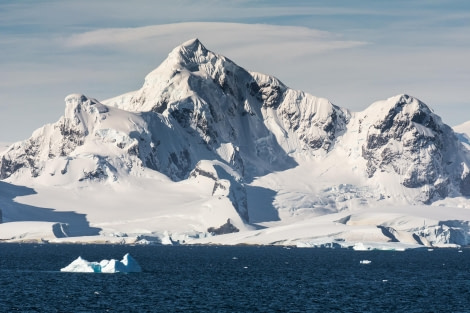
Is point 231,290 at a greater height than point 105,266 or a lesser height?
lesser

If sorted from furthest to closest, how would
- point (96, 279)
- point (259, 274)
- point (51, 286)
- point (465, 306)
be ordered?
point (259, 274) < point (96, 279) < point (51, 286) < point (465, 306)

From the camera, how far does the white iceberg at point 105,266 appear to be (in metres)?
178

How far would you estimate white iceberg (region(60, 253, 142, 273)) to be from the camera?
585 feet

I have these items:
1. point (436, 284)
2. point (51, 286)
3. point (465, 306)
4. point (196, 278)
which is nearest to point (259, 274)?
point (196, 278)

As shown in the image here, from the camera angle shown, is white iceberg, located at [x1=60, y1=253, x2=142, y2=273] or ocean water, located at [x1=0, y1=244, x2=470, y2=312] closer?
ocean water, located at [x1=0, y1=244, x2=470, y2=312]

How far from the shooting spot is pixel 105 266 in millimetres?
178750

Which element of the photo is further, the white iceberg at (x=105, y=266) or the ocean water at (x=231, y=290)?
the white iceberg at (x=105, y=266)

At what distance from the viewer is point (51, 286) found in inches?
5891

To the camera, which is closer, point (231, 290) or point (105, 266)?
point (231, 290)

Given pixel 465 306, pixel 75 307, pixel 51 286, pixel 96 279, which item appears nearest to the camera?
pixel 75 307

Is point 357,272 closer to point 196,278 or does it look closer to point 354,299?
point 196,278

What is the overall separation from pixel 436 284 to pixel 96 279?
4971cm

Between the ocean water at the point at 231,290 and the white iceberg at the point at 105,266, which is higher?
the white iceberg at the point at 105,266

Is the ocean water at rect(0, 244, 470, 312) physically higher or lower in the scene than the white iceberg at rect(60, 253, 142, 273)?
lower
